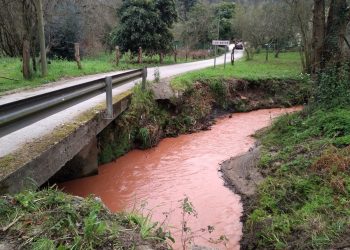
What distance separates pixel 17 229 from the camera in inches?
124

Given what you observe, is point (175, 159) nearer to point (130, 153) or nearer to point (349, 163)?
point (130, 153)

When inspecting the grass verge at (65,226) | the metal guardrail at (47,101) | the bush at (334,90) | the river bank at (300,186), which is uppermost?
the metal guardrail at (47,101)

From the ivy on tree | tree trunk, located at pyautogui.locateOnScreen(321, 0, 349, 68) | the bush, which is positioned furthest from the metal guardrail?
the ivy on tree

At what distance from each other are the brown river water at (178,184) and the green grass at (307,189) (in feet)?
2.09

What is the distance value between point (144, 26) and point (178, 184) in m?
18.9

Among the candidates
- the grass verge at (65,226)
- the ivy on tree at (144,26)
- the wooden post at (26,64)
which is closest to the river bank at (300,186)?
the grass verge at (65,226)

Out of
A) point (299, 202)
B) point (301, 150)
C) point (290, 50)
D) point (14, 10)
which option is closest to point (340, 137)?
point (301, 150)

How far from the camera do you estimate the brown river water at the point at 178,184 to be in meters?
6.41

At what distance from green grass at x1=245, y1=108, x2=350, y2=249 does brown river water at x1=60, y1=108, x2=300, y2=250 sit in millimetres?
638

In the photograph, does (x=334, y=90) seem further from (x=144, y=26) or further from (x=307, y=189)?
(x=144, y=26)

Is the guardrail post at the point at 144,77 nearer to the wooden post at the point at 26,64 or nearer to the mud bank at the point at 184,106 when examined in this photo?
the mud bank at the point at 184,106

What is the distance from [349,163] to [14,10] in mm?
18532

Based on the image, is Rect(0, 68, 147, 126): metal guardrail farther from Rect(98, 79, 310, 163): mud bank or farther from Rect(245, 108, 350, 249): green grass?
Rect(245, 108, 350, 249): green grass

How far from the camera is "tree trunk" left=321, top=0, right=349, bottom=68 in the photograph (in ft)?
40.5
